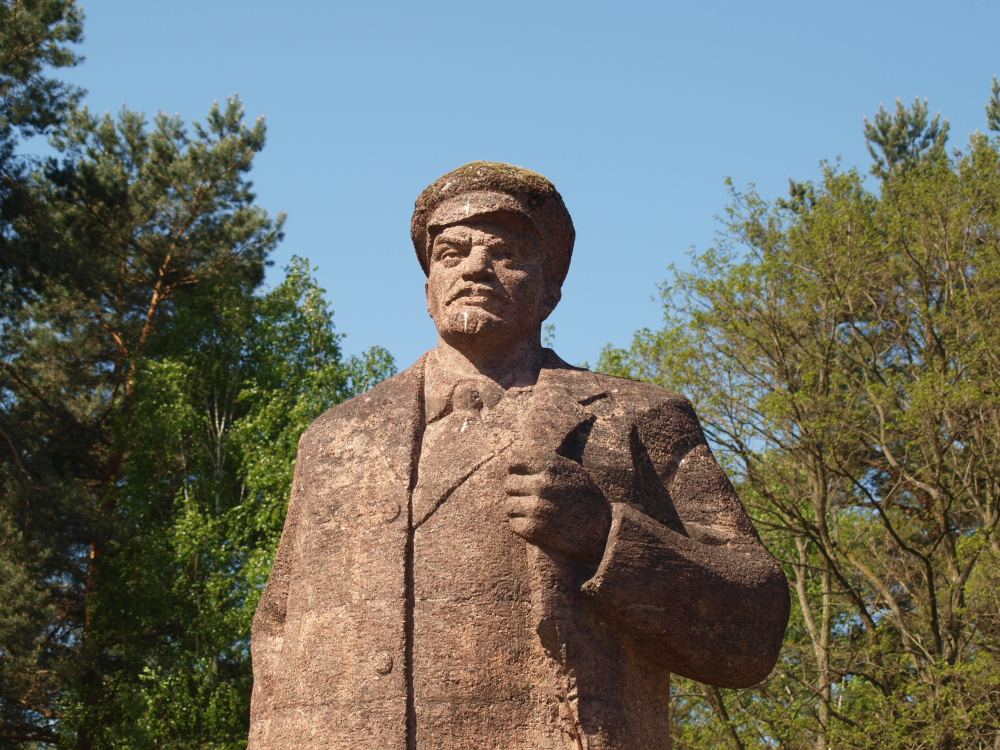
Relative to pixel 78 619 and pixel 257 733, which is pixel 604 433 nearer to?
pixel 257 733

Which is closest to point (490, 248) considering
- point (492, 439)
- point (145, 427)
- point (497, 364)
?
point (497, 364)

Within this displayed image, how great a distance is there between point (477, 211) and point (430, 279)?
41cm

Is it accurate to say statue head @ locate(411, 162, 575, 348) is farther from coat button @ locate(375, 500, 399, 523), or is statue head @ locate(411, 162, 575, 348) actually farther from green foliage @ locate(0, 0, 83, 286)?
green foliage @ locate(0, 0, 83, 286)

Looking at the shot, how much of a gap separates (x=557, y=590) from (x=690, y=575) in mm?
505

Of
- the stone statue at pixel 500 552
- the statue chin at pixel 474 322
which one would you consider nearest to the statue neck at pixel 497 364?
the stone statue at pixel 500 552

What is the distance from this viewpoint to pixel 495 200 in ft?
16.8

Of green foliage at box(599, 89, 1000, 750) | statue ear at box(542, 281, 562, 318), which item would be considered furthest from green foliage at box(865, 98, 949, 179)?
statue ear at box(542, 281, 562, 318)

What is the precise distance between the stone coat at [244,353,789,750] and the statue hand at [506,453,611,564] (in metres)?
0.06

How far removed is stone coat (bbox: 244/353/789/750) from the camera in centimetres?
434

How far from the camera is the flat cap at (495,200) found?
202 inches

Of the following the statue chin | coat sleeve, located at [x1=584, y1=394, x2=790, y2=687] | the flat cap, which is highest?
the flat cap

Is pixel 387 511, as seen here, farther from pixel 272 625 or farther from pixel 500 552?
pixel 272 625

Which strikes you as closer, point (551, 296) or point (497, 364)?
point (497, 364)

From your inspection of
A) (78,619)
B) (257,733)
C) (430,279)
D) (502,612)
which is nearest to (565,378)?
(430,279)
